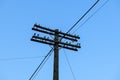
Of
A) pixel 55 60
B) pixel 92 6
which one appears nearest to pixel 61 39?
pixel 55 60

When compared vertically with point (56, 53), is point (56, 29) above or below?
above

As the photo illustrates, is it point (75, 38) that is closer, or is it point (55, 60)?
point (55, 60)

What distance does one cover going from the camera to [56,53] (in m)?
15.5

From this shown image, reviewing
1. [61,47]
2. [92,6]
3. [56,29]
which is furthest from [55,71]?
[92,6]

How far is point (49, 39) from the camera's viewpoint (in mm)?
16016

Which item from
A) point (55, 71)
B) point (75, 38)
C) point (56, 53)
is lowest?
point (55, 71)

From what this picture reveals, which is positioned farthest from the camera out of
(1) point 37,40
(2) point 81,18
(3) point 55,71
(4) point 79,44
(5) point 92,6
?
(4) point 79,44

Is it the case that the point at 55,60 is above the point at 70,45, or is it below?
below

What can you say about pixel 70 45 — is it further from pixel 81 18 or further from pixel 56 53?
pixel 81 18

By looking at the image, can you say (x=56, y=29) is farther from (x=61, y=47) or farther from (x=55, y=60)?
(x=55, y=60)

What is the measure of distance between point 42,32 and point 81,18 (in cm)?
458

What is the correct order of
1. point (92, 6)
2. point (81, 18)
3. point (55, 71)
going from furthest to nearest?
point (55, 71)
point (81, 18)
point (92, 6)

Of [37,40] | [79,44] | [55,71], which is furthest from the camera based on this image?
[79,44]

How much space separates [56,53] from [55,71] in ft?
3.93
